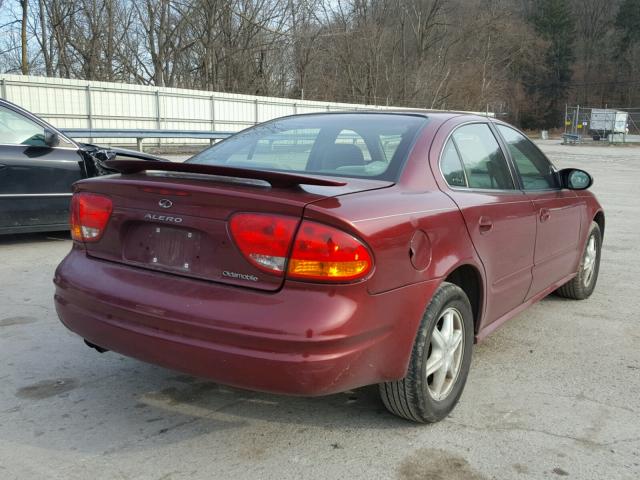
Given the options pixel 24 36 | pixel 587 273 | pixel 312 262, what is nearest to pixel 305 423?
pixel 312 262

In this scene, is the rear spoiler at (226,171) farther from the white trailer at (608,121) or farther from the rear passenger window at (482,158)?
the white trailer at (608,121)

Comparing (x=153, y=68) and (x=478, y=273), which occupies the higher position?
(x=153, y=68)

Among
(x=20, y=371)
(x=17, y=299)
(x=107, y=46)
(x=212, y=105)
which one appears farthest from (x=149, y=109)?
(x=20, y=371)

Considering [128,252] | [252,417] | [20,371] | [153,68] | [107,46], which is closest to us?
[128,252]

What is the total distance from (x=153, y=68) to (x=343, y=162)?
33442 millimetres

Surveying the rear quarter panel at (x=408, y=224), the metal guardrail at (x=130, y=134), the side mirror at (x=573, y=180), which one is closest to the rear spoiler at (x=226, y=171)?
the rear quarter panel at (x=408, y=224)

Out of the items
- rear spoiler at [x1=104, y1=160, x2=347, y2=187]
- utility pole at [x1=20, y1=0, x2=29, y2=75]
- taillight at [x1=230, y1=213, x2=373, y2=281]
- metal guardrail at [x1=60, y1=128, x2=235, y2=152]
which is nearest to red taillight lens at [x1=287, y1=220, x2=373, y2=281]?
taillight at [x1=230, y1=213, x2=373, y2=281]

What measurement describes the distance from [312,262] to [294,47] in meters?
37.4

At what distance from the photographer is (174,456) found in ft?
8.61

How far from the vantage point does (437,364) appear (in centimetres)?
292

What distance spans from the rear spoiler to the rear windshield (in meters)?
0.46

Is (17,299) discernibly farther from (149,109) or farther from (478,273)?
(149,109)

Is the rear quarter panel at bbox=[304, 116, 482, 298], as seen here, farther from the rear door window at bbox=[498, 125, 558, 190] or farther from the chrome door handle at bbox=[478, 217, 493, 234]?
the rear door window at bbox=[498, 125, 558, 190]

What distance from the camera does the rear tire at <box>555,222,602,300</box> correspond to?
5071 mm
